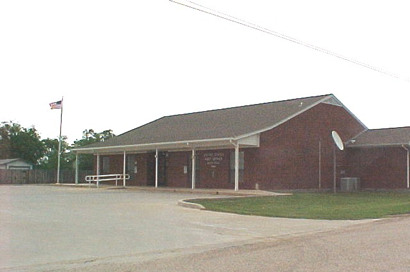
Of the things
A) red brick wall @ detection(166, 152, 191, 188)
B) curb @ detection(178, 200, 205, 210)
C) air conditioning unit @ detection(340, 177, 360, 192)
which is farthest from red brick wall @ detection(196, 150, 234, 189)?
curb @ detection(178, 200, 205, 210)

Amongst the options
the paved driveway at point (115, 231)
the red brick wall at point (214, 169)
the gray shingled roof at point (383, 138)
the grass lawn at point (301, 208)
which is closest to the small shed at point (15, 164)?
the red brick wall at point (214, 169)

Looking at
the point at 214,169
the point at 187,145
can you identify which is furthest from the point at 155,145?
the point at 214,169

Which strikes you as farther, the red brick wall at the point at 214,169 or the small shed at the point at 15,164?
the small shed at the point at 15,164

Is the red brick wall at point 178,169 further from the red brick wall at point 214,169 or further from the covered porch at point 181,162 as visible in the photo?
the red brick wall at point 214,169

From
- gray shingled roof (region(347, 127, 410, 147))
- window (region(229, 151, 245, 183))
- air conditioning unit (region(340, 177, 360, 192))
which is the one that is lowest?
air conditioning unit (region(340, 177, 360, 192))

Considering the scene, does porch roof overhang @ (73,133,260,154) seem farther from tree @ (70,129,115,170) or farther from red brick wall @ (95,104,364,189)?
tree @ (70,129,115,170)

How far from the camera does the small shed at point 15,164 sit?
5322cm

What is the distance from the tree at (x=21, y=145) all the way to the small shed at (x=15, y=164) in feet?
11.5

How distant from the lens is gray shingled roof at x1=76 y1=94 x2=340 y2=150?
2814 cm

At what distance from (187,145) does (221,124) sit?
317 cm

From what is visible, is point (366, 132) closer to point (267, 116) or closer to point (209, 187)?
point (267, 116)

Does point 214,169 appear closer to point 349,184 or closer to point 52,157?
point 349,184

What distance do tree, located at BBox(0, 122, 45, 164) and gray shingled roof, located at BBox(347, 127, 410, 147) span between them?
41.3 meters

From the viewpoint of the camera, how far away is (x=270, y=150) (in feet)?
91.2
